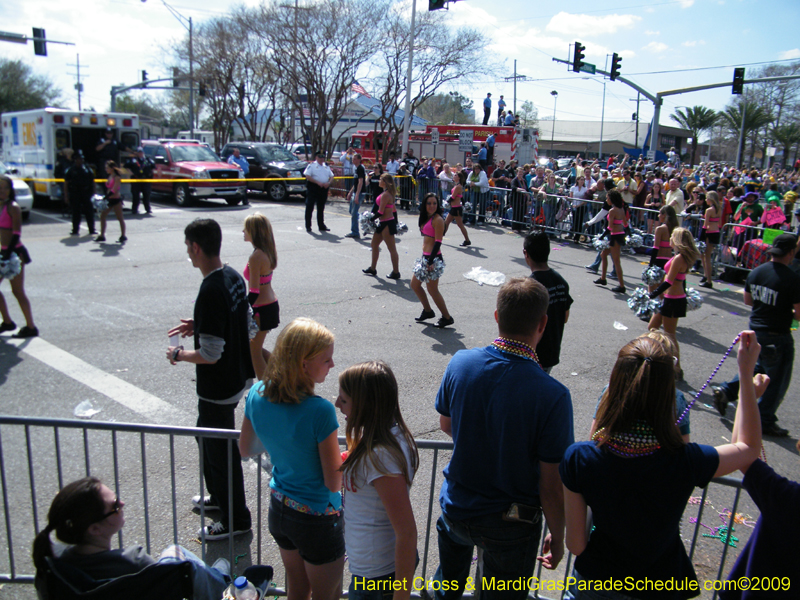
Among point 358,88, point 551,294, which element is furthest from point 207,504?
point 358,88

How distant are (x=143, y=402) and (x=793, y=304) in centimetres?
618

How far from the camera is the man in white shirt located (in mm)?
13484

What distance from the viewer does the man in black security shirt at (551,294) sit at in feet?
14.3

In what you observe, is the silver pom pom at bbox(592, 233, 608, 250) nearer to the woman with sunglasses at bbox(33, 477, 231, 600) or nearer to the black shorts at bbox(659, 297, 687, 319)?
the black shorts at bbox(659, 297, 687, 319)

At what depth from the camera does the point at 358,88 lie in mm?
29625

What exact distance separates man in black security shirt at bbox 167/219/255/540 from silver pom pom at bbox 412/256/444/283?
4158 mm

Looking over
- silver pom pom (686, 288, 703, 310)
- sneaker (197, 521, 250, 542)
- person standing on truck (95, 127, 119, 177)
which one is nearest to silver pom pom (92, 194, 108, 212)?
person standing on truck (95, 127, 119, 177)

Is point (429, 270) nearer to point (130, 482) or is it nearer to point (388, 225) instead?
point (388, 225)

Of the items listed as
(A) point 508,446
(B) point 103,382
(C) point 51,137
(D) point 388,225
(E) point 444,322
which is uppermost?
(C) point 51,137

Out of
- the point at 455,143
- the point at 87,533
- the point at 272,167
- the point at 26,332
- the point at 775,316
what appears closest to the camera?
the point at 87,533

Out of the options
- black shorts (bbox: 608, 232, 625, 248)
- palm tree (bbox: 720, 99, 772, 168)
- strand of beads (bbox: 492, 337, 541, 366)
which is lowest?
black shorts (bbox: 608, 232, 625, 248)

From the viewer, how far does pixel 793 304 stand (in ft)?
17.4

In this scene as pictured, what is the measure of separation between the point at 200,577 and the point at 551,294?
307 cm

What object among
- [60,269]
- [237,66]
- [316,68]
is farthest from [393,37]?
[60,269]
